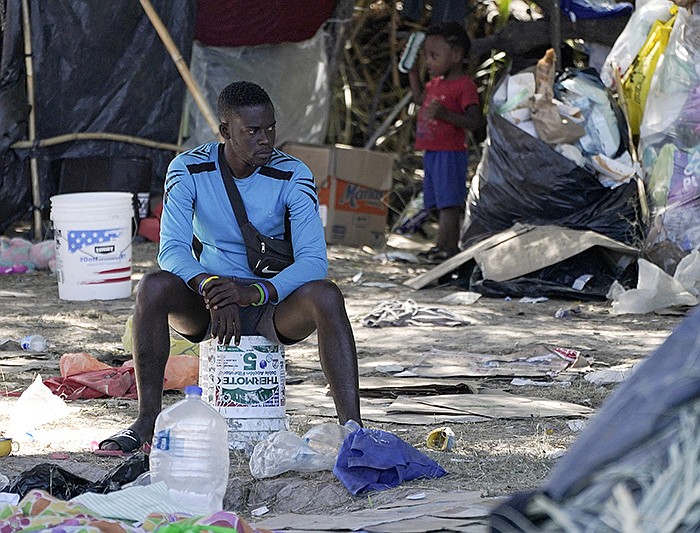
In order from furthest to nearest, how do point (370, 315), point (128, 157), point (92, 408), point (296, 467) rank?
point (128, 157), point (370, 315), point (92, 408), point (296, 467)

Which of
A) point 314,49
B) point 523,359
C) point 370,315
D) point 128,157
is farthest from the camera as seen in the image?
point 314,49

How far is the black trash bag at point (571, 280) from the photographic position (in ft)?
23.2

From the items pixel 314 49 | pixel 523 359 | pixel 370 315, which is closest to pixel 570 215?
pixel 370 315

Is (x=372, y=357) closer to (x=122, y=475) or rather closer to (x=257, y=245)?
(x=257, y=245)

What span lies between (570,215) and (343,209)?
7.64ft

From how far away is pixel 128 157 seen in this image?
29.7 feet

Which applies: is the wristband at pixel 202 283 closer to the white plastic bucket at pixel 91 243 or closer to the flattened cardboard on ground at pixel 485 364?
the flattened cardboard on ground at pixel 485 364

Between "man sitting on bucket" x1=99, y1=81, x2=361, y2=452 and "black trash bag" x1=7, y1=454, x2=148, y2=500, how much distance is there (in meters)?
0.42

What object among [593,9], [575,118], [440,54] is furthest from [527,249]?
[593,9]

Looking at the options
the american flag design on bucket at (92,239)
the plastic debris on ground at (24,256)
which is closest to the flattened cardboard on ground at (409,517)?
the american flag design on bucket at (92,239)

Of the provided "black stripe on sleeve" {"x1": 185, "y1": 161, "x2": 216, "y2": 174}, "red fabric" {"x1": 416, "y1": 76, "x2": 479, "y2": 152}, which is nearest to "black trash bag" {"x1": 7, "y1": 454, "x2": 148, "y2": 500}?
"black stripe on sleeve" {"x1": 185, "y1": 161, "x2": 216, "y2": 174}

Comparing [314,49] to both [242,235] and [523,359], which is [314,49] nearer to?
[523,359]

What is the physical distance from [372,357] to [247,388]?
5.76ft

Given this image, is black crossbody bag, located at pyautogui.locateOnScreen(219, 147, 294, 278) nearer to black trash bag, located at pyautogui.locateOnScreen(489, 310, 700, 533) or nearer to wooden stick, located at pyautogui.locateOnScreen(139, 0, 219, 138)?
black trash bag, located at pyautogui.locateOnScreen(489, 310, 700, 533)
